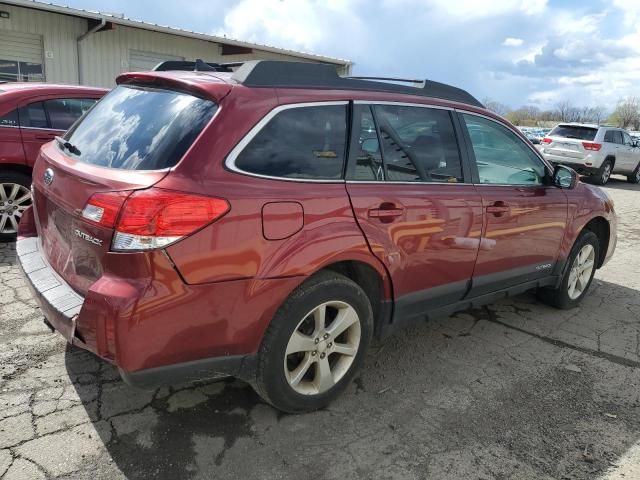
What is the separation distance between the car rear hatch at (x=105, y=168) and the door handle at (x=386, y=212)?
0.99m

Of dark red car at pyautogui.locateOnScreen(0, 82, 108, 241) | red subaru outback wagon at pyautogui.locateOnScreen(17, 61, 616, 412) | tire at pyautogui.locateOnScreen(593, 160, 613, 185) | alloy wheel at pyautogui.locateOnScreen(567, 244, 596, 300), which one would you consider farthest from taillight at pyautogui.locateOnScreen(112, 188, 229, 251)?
tire at pyautogui.locateOnScreen(593, 160, 613, 185)

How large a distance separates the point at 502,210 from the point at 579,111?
68.4 metres

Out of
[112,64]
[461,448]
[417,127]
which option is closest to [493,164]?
[417,127]

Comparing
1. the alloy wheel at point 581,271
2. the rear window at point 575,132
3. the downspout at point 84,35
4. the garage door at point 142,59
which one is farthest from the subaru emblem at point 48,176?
the rear window at point 575,132

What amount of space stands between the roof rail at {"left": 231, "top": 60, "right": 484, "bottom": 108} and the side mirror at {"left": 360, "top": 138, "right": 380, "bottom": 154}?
0.30m

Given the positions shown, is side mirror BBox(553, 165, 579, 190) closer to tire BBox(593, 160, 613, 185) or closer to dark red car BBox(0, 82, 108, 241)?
dark red car BBox(0, 82, 108, 241)

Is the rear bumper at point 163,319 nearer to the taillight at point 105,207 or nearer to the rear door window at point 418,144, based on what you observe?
the taillight at point 105,207

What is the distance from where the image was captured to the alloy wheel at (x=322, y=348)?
2744 mm

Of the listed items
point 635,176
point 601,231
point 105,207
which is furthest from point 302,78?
point 635,176

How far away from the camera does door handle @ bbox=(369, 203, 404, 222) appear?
2847 millimetres

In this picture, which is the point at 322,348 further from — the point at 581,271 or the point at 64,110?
the point at 64,110

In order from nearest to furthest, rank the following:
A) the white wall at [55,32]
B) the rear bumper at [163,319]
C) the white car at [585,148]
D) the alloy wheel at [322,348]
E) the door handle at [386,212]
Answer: the rear bumper at [163,319] < the alloy wheel at [322,348] < the door handle at [386,212] < the white wall at [55,32] < the white car at [585,148]

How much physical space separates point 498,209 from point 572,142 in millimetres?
14102

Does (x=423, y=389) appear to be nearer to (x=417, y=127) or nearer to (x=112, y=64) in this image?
(x=417, y=127)
